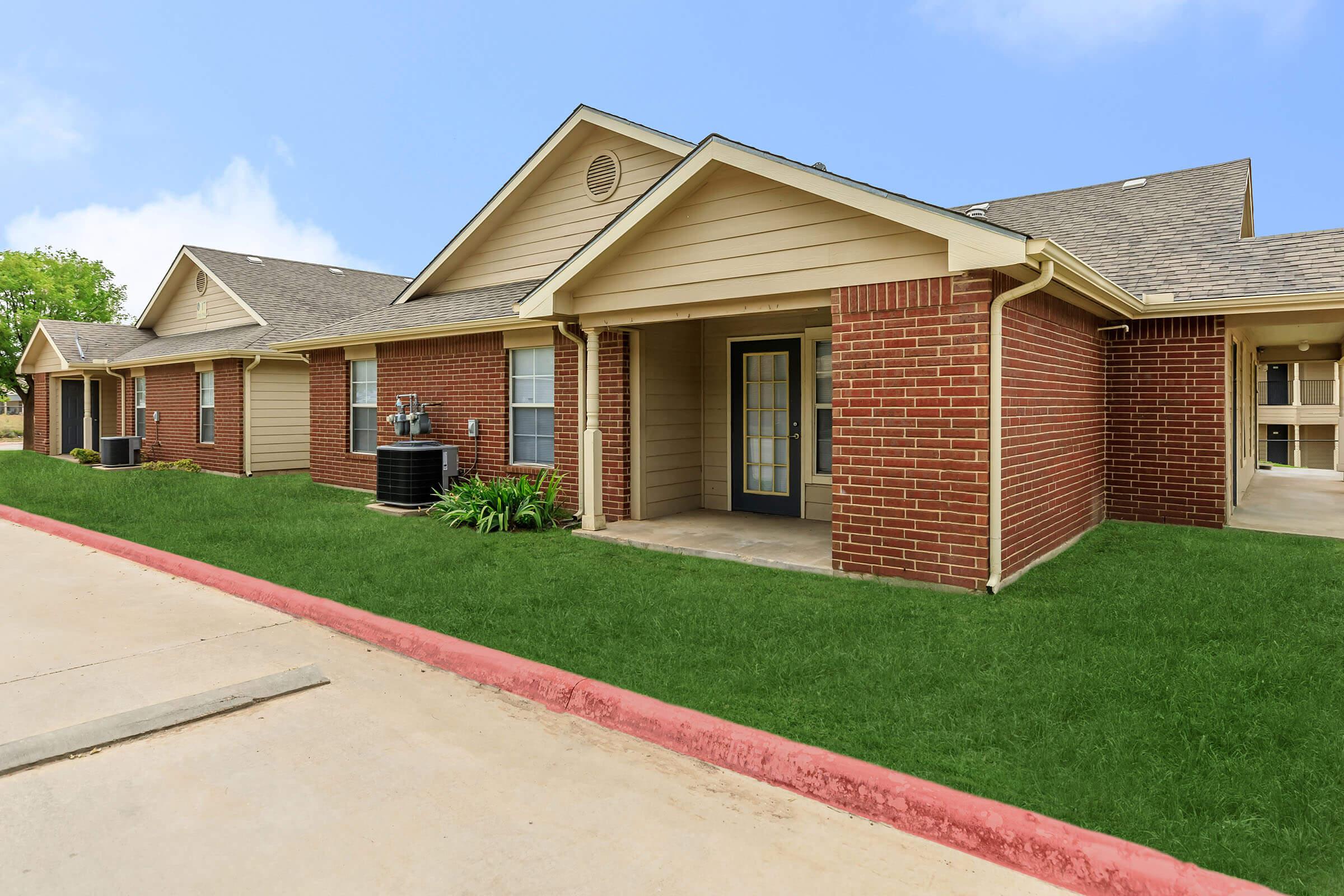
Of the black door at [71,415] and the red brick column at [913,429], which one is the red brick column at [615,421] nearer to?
the red brick column at [913,429]

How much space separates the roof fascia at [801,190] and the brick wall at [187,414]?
10.8 meters

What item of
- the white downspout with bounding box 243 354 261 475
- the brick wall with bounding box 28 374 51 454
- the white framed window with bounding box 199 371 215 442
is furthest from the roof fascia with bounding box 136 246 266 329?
the brick wall with bounding box 28 374 51 454

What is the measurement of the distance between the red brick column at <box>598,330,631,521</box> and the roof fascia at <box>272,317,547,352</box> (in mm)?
942

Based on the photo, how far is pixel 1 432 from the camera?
4103 cm

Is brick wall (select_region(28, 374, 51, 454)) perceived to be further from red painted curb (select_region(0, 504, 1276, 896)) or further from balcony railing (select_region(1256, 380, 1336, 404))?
balcony railing (select_region(1256, 380, 1336, 404))

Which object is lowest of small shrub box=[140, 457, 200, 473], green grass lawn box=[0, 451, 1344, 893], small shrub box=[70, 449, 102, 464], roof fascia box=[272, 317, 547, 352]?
green grass lawn box=[0, 451, 1344, 893]

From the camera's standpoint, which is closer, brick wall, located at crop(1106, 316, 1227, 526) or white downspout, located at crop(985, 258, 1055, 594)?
white downspout, located at crop(985, 258, 1055, 594)

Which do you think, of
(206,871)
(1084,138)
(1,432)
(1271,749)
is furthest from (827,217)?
(1084,138)

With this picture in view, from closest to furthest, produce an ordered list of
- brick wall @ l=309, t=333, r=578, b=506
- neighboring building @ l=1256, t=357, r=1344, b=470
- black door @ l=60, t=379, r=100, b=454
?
1. brick wall @ l=309, t=333, r=578, b=506
2. black door @ l=60, t=379, r=100, b=454
3. neighboring building @ l=1256, t=357, r=1344, b=470

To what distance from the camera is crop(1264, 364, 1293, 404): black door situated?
3725cm

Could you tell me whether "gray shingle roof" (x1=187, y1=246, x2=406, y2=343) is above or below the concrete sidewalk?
above

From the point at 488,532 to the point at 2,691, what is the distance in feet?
16.4

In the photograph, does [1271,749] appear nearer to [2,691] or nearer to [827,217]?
[827,217]

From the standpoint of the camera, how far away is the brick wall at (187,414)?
16453mm
